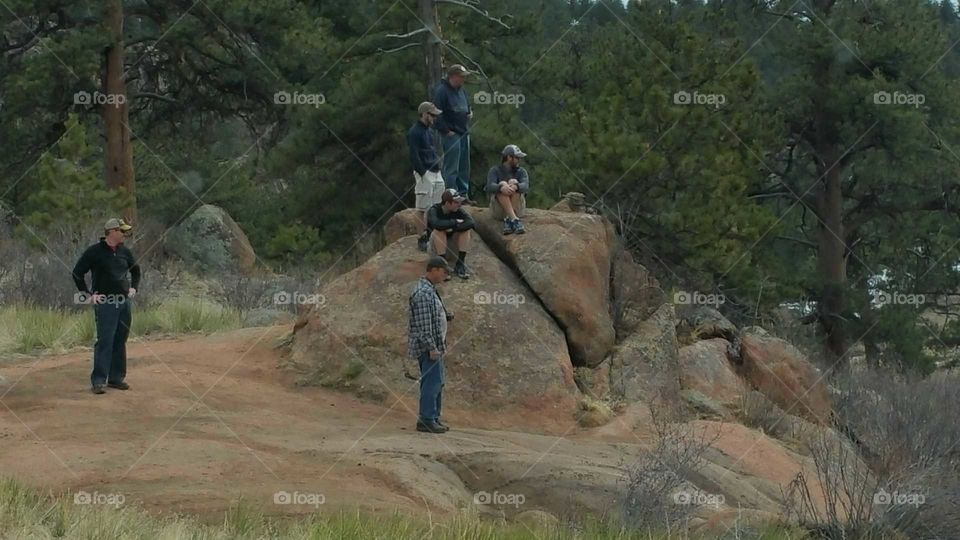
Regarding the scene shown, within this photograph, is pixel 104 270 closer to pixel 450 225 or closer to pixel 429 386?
pixel 429 386

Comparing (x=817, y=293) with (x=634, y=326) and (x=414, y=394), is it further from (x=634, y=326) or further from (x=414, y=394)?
(x=414, y=394)

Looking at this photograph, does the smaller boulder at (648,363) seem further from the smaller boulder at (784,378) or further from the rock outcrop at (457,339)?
the smaller boulder at (784,378)

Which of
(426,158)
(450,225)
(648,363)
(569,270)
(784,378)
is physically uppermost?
(426,158)

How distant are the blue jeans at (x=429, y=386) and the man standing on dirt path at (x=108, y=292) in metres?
3.11

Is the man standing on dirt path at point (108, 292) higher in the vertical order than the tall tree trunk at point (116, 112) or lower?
lower

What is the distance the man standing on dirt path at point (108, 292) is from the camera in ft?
41.7

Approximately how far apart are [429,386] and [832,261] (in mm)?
20567

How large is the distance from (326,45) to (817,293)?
Result: 1255cm

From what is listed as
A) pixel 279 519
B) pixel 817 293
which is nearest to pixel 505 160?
pixel 279 519

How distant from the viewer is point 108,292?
12.7 m

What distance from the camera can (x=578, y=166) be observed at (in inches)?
942

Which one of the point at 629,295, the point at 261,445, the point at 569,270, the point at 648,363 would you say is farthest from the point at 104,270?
the point at 629,295

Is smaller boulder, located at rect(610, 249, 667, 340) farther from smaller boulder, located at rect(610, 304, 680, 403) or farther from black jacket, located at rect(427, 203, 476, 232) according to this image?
black jacket, located at rect(427, 203, 476, 232)

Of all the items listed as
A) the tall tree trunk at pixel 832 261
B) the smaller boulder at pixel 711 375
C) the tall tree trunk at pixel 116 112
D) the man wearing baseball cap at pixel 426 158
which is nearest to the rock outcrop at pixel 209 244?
the tall tree trunk at pixel 116 112
